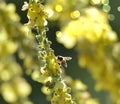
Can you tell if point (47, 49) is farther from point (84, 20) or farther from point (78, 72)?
point (78, 72)

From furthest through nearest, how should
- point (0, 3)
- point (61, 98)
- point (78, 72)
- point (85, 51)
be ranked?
point (78, 72)
point (85, 51)
point (0, 3)
point (61, 98)

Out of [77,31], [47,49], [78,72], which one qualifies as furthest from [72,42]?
[78,72]

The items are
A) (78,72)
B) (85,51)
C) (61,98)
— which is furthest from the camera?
(78,72)

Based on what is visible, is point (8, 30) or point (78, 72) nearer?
point (8, 30)

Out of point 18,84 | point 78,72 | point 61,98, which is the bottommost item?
point 61,98

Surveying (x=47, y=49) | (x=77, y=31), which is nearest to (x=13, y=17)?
(x=77, y=31)

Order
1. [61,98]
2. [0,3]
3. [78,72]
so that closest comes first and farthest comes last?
[61,98], [0,3], [78,72]

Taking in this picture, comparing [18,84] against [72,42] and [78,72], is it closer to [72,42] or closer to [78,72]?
[72,42]

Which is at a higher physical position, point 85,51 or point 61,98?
point 85,51

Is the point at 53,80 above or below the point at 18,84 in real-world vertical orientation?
below
